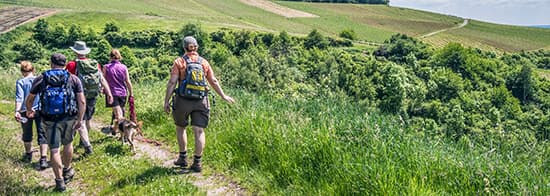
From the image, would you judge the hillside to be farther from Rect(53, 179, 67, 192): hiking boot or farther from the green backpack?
Rect(53, 179, 67, 192): hiking boot

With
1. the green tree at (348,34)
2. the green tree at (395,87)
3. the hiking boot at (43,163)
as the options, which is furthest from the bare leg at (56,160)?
the green tree at (348,34)

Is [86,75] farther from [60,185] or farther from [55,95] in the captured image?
[60,185]

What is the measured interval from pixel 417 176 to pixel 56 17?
323 feet

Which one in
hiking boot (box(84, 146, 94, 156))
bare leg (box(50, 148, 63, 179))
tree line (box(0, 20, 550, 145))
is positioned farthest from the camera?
tree line (box(0, 20, 550, 145))

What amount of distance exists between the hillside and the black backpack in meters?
88.8

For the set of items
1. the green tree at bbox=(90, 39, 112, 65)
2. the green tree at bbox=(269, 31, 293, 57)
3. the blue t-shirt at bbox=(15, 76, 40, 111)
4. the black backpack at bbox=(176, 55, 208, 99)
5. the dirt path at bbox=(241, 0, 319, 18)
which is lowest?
the green tree at bbox=(90, 39, 112, 65)

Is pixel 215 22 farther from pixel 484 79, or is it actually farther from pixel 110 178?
pixel 110 178

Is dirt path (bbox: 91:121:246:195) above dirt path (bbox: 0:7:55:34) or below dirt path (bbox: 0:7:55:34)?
above

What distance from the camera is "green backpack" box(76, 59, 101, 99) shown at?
6348 mm

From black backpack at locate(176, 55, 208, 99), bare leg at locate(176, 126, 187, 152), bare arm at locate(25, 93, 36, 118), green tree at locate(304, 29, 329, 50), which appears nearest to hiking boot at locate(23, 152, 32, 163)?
bare arm at locate(25, 93, 36, 118)

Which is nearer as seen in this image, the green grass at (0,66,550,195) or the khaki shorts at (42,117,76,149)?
the green grass at (0,66,550,195)

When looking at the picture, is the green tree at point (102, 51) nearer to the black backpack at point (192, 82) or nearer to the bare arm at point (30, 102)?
the bare arm at point (30, 102)

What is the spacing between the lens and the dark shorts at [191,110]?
17.2 ft

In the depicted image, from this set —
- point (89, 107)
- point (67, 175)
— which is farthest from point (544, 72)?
point (67, 175)
